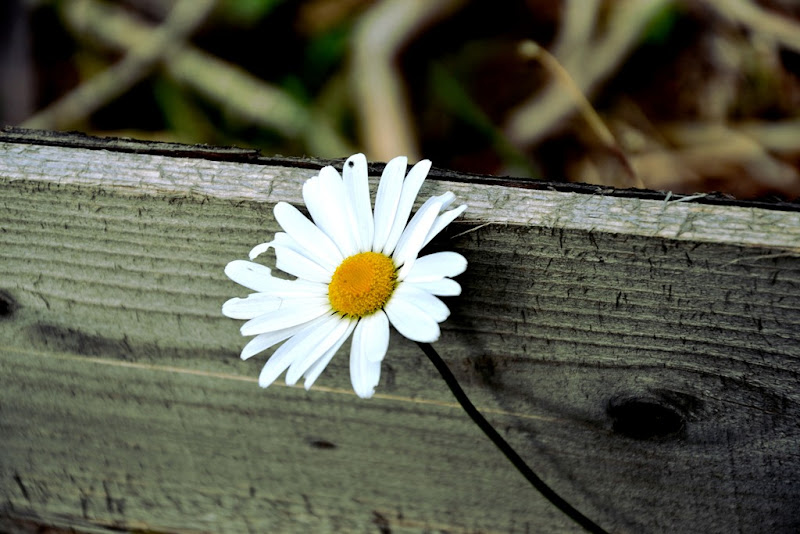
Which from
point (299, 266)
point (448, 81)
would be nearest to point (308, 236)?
point (299, 266)

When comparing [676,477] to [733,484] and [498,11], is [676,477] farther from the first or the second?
[498,11]

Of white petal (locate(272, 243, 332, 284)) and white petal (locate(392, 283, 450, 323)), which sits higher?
white petal (locate(272, 243, 332, 284))

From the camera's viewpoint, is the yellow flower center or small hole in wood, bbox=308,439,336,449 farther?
small hole in wood, bbox=308,439,336,449

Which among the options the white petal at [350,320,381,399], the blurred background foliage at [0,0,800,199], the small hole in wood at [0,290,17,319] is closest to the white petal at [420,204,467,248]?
the white petal at [350,320,381,399]

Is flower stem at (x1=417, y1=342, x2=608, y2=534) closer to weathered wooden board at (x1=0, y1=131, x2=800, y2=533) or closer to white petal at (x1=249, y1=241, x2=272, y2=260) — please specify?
weathered wooden board at (x1=0, y1=131, x2=800, y2=533)

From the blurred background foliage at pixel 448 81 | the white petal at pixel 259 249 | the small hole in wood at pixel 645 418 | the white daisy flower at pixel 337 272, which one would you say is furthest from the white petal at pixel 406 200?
the blurred background foliage at pixel 448 81

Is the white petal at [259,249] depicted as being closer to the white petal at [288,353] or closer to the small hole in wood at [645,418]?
the white petal at [288,353]

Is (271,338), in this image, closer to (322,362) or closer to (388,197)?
(322,362)
